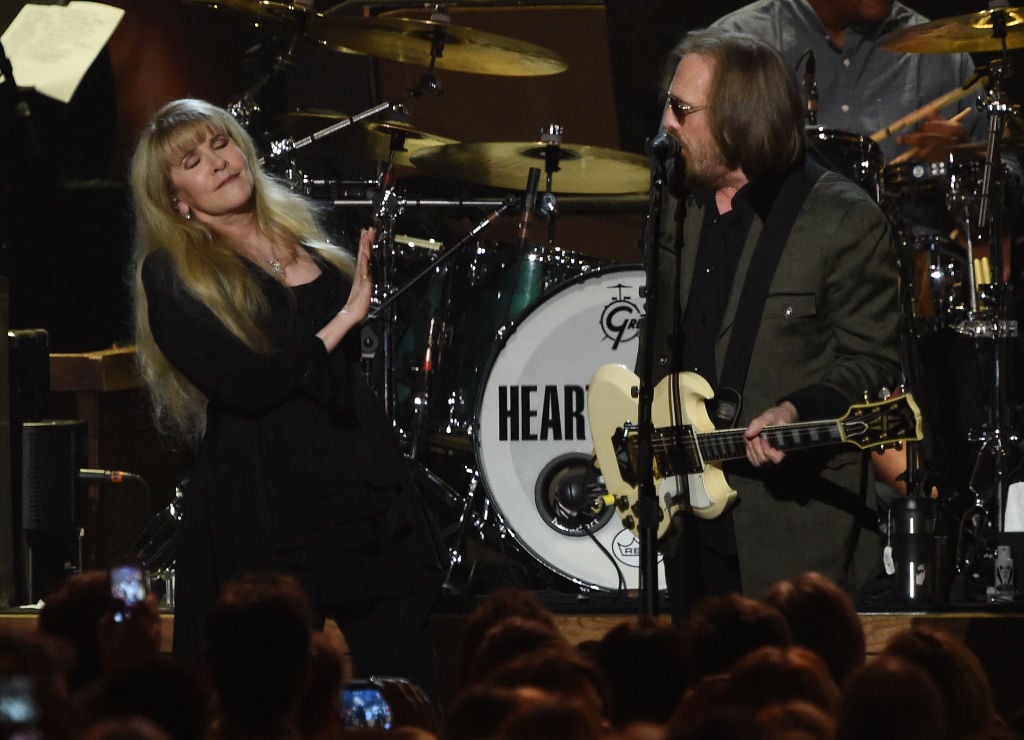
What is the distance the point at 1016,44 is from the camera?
625cm

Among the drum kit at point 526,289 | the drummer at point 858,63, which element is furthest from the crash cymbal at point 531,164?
the drummer at point 858,63

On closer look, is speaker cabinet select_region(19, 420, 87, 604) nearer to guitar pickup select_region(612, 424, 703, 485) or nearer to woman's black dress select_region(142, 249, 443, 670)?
woman's black dress select_region(142, 249, 443, 670)

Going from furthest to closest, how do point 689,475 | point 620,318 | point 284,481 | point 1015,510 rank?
point 620,318
point 1015,510
point 689,475
point 284,481

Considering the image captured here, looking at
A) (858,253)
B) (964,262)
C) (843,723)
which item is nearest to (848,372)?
(858,253)

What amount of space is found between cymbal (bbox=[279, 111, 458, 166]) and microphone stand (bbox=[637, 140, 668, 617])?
3.02 m

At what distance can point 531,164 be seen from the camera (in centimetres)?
667

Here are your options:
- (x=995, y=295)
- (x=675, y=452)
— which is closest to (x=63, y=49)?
(x=995, y=295)

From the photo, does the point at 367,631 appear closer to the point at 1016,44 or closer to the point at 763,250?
the point at 763,250

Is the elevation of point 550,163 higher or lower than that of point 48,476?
higher

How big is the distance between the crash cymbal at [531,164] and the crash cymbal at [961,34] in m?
1.17

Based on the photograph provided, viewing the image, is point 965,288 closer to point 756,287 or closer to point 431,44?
point 431,44

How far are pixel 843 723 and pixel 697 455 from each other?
218 cm

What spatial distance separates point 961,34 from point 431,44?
2.14 metres

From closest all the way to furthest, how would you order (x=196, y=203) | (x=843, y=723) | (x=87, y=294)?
(x=843, y=723) < (x=196, y=203) < (x=87, y=294)
